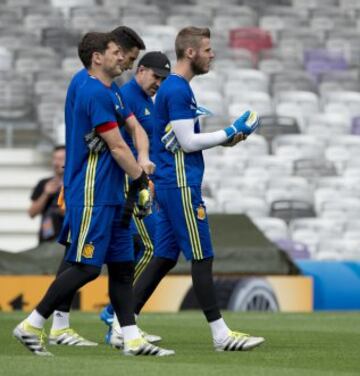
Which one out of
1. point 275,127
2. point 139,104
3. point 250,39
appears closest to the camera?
point 139,104

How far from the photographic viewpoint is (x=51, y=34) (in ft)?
70.7

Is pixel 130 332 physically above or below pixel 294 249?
above

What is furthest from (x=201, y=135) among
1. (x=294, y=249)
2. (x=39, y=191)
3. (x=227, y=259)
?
(x=294, y=249)

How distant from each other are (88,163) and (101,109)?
317 millimetres

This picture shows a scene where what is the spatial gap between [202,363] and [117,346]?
1.36m

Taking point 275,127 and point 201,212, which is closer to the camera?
Result: point 201,212

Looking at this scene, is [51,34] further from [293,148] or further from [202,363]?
[202,363]

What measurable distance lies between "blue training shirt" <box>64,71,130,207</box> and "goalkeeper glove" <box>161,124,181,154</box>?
23.4 inches

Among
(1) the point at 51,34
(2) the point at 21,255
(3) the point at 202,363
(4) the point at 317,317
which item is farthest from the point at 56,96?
(3) the point at 202,363

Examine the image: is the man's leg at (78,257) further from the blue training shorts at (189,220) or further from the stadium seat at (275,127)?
the stadium seat at (275,127)

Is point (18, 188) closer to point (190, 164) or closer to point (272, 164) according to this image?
point (272, 164)

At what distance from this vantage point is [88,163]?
7.75 meters

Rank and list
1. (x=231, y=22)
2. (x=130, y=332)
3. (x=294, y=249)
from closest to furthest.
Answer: (x=130, y=332)
(x=294, y=249)
(x=231, y=22)

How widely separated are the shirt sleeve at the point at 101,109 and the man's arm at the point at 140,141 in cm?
43
